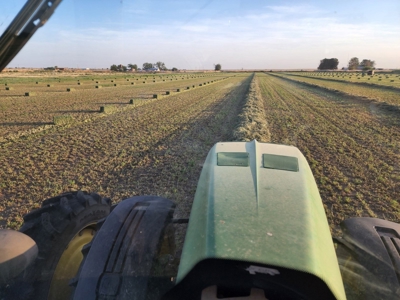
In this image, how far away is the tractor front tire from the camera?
1.84 metres

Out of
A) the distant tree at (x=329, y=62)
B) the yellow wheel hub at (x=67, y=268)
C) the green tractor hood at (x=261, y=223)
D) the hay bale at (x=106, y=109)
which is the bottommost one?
the hay bale at (x=106, y=109)

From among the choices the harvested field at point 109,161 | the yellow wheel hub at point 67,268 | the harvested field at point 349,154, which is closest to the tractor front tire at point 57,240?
the yellow wheel hub at point 67,268

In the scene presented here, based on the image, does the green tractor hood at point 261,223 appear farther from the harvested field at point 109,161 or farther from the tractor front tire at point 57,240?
the harvested field at point 109,161

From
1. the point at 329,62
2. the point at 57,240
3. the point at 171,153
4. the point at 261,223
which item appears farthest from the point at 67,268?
the point at 171,153

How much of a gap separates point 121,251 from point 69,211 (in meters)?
0.80

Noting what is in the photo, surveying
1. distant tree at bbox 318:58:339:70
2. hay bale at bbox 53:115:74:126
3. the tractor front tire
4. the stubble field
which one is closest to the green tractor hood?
the tractor front tire

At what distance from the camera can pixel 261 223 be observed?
4.30 feet

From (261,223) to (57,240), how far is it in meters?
1.43

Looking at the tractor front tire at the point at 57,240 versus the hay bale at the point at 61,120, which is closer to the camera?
the tractor front tire at the point at 57,240

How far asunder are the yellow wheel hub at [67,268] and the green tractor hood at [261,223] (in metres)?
1.05

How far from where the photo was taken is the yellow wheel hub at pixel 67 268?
6.59 ft

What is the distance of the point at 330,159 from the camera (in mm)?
7410

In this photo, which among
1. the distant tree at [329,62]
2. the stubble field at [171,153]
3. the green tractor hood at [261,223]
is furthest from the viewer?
the stubble field at [171,153]

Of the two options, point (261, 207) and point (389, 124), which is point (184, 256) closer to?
point (261, 207)
